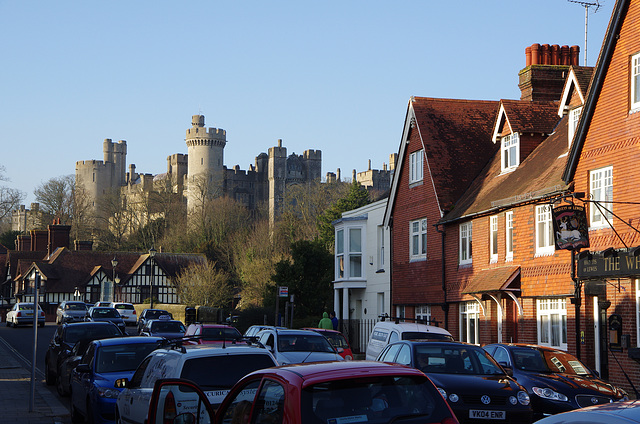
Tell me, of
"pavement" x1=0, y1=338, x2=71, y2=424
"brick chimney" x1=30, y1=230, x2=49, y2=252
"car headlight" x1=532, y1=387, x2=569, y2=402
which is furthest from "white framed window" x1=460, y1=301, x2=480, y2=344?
"brick chimney" x1=30, y1=230, x2=49, y2=252

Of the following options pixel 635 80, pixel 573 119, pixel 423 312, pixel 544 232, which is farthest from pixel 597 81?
pixel 423 312

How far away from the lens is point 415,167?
3238 cm

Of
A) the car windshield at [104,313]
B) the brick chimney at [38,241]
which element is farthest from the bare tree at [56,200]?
the car windshield at [104,313]

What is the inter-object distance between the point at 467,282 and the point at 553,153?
5.39m

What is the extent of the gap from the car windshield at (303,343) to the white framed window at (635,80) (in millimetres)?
9762

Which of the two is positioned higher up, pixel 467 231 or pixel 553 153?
pixel 553 153

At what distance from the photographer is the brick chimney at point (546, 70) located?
3000 centimetres

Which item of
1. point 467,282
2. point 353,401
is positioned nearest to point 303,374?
point 353,401

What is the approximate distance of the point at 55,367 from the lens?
21.9 meters

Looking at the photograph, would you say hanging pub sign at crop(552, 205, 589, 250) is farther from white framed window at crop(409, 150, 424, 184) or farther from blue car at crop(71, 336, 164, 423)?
blue car at crop(71, 336, 164, 423)

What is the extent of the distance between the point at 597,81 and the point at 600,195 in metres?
3.00

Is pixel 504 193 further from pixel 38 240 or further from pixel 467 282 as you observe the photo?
pixel 38 240

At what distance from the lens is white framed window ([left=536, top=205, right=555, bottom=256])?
23.5 m

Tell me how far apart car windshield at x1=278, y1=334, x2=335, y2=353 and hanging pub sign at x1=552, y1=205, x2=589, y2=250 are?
6.81 m
